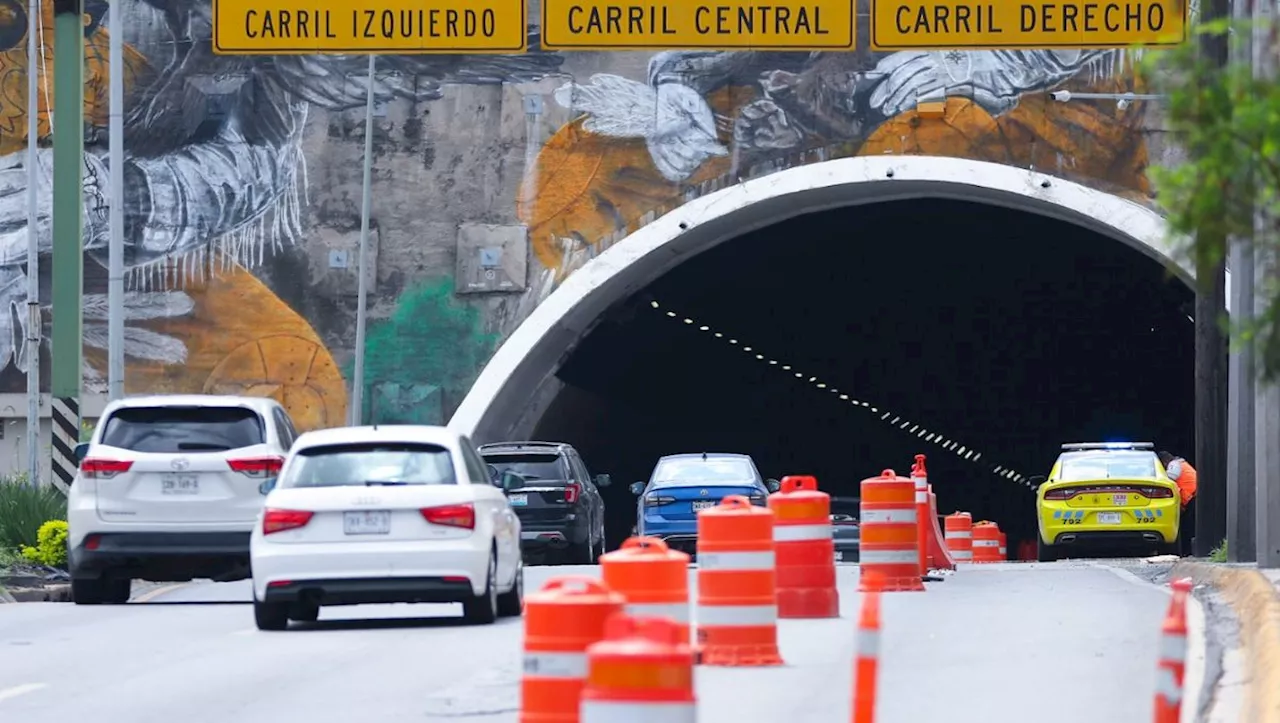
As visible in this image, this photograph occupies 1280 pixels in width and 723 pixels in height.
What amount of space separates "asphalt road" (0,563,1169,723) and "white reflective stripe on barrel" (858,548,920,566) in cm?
34

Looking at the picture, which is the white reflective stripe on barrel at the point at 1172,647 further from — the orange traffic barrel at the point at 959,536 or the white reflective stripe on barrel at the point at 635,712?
the orange traffic barrel at the point at 959,536

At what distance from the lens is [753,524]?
13.9m

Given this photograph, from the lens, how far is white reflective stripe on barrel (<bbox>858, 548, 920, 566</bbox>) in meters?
20.3

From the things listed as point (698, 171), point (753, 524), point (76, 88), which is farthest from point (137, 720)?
point (698, 171)

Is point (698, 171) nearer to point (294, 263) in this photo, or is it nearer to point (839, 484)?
point (294, 263)

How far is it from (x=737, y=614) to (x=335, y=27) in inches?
725

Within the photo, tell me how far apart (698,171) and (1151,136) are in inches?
315

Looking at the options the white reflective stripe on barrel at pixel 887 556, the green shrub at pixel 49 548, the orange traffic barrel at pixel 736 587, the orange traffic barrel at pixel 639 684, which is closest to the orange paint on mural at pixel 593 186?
the green shrub at pixel 49 548

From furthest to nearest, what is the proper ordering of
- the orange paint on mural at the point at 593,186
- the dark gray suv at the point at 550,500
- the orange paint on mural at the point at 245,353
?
the orange paint on mural at the point at 245,353
the orange paint on mural at the point at 593,186
the dark gray suv at the point at 550,500

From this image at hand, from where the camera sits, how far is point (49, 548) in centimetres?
2691

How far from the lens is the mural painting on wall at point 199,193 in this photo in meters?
46.3

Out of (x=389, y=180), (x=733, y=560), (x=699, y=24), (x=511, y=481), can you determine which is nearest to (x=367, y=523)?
(x=511, y=481)

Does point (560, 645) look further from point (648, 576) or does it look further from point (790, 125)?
point (790, 125)

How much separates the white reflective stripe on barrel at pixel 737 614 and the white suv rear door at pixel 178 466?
838 cm
